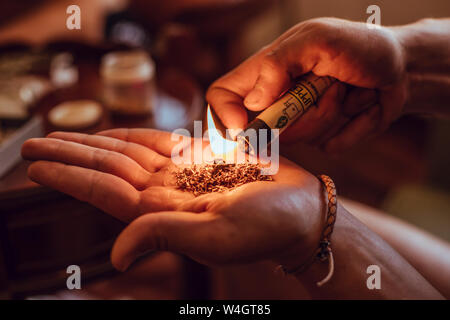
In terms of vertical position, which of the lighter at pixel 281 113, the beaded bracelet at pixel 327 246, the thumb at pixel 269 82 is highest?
the thumb at pixel 269 82

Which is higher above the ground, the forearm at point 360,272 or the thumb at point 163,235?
the thumb at point 163,235

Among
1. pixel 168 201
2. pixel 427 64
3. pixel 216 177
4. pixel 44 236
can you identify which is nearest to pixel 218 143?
pixel 216 177

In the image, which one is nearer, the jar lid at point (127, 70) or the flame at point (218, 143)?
the flame at point (218, 143)

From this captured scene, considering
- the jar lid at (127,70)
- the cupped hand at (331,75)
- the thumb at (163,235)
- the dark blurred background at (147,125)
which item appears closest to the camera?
the thumb at (163,235)

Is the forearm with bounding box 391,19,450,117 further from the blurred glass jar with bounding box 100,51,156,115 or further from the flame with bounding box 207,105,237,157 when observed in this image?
the blurred glass jar with bounding box 100,51,156,115

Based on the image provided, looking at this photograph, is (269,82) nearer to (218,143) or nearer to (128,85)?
(218,143)

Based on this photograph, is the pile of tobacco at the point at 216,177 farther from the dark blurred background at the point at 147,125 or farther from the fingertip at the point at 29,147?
the fingertip at the point at 29,147

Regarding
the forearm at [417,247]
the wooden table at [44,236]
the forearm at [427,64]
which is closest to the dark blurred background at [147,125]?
the wooden table at [44,236]
